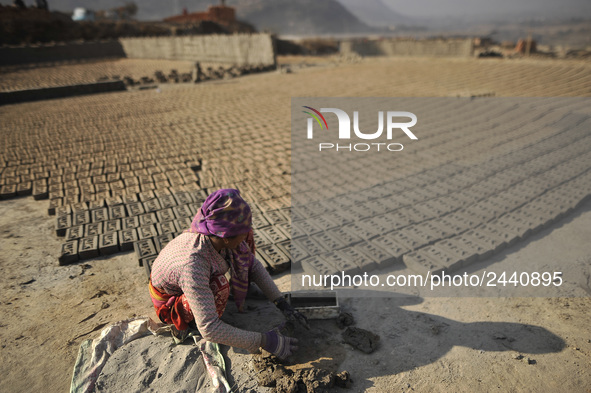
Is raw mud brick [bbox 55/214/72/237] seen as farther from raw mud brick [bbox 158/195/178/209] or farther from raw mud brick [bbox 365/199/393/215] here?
raw mud brick [bbox 365/199/393/215]

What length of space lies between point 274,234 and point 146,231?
48.4 inches

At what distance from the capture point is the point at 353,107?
7.88 meters

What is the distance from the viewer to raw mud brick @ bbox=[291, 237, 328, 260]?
3.31 meters

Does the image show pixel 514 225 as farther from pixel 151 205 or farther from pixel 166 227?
pixel 151 205

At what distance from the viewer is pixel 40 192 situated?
4.52 m

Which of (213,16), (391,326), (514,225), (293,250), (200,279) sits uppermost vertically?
(213,16)

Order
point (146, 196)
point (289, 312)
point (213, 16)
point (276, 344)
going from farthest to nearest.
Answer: point (213, 16) < point (146, 196) < point (289, 312) < point (276, 344)

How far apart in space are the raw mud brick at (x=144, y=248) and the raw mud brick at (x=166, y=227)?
19 centimetres

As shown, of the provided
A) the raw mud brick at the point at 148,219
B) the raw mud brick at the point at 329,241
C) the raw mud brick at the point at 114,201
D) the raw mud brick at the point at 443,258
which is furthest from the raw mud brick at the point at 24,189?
the raw mud brick at the point at 443,258

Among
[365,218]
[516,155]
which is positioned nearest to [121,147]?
[365,218]

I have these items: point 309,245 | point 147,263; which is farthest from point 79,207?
point 309,245

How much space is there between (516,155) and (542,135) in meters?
1.10

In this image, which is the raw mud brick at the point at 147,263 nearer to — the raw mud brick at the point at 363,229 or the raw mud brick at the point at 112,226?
the raw mud brick at the point at 112,226

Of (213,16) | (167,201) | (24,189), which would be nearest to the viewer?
(167,201)
